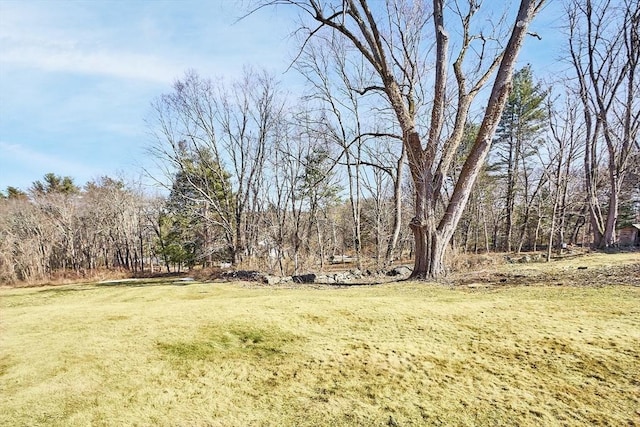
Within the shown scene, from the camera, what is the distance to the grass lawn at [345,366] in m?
1.95

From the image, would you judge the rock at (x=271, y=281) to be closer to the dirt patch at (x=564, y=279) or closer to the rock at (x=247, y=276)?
the rock at (x=247, y=276)

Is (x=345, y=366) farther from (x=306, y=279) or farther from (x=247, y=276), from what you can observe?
(x=247, y=276)

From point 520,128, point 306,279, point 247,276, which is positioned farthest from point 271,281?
→ point 520,128

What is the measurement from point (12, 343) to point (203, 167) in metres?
14.8

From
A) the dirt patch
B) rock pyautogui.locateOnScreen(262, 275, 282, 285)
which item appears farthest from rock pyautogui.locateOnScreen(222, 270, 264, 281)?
the dirt patch

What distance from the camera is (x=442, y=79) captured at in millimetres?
6684

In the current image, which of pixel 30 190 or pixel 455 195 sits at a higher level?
pixel 30 190

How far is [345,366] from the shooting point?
256 cm

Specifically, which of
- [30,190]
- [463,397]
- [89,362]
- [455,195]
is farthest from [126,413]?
[30,190]

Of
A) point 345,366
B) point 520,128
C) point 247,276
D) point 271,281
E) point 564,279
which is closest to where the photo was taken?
point 345,366

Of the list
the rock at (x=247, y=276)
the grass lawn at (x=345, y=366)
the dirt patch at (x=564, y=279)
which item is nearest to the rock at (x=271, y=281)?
the rock at (x=247, y=276)

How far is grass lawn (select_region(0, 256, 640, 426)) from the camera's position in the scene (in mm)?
1951

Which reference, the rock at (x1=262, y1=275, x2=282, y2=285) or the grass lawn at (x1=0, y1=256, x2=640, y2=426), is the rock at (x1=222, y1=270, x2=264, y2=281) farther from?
the grass lawn at (x1=0, y1=256, x2=640, y2=426)

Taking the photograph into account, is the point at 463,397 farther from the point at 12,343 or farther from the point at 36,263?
the point at 36,263
